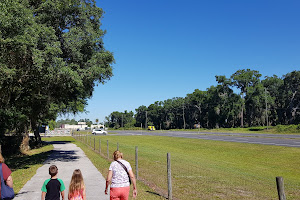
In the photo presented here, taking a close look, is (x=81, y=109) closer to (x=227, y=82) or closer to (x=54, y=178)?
(x=54, y=178)

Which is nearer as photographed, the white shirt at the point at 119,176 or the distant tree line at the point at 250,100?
the white shirt at the point at 119,176

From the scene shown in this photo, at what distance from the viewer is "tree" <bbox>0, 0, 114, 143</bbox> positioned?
1123cm

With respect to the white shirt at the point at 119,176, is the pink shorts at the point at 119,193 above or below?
below

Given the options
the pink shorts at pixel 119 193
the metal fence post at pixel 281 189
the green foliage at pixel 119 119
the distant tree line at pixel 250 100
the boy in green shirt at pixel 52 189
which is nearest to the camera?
the metal fence post at pixel 281 189

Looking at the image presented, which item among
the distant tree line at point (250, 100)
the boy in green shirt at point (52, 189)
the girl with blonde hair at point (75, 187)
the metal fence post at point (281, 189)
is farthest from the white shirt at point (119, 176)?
the distant tree line at point (250, 100)

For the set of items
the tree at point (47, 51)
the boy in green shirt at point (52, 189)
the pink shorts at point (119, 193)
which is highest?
the tree at point (47, 51)

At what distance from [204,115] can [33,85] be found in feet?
314

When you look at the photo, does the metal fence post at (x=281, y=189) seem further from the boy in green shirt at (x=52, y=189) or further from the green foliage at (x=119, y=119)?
the green foliage at (x=119, y=119)

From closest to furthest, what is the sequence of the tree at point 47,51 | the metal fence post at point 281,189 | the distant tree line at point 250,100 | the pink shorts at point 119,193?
the metal fence post at point 281,189, the pink shorts at point 119,193, the tree at point 47,51, the distant tree line at point 250,100

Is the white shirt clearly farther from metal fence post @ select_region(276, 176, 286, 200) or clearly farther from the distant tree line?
the distant tree line

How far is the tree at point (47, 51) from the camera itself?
11227 millimetres

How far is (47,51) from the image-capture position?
12.6 metres

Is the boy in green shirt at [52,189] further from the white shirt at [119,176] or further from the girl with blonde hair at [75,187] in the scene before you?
the white shirt at [119,176]

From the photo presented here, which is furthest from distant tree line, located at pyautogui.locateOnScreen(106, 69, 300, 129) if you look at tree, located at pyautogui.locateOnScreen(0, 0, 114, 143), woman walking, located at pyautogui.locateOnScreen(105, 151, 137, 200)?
woman walking, located at pyautogui.locateOnScreen(105, 151, 137, 200)
